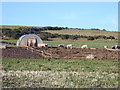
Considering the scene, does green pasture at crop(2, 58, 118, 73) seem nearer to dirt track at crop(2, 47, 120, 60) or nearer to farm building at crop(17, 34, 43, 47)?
dirt track at crop(2, 47, 120, 60)

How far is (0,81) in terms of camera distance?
11727 millimetres

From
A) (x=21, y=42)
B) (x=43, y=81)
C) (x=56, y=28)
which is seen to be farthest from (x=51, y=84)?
(x=56, y=28)

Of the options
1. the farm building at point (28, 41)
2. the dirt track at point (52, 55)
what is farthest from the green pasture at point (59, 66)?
the farm building at point (28, 41)

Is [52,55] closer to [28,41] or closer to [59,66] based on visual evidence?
[59,66]

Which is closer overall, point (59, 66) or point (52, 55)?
point (59, 66)

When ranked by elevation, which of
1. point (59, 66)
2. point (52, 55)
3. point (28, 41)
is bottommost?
point (52, 55)

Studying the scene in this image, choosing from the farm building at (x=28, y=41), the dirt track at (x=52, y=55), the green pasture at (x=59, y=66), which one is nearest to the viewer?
the green pasture at (x=59, y=66)

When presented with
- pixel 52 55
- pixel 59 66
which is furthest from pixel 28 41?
pixel 59 66

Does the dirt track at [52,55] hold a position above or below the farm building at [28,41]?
below

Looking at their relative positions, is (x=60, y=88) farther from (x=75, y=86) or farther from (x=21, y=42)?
(x=21, y=42)

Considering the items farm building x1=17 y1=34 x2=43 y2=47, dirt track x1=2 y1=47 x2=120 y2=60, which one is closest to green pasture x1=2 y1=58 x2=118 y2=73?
dirt track x1=2 y1=47 x2=120 y2=60

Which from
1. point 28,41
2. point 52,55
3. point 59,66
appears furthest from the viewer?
point 28,41

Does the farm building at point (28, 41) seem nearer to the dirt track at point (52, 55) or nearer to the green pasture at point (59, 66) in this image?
the dirt track at point (52, 55)

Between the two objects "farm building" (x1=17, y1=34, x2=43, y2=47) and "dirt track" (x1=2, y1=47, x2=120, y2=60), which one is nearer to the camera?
"dirt track" (x1=2, y1=47, x2=120, y2=60)
